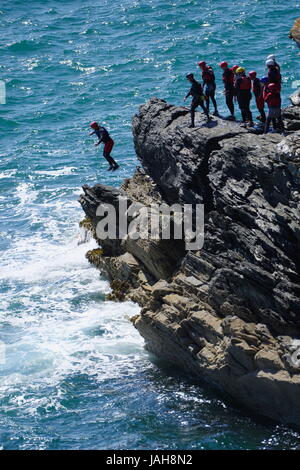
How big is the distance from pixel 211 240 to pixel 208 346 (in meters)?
4.93

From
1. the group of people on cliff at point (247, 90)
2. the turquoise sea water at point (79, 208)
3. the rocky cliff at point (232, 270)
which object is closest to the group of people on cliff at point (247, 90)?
the group of people on cliff at point (247, 90)

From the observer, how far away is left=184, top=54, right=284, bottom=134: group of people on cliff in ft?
114

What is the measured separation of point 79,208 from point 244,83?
20223mm

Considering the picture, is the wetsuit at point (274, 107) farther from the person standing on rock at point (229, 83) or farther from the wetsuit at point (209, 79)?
the wetsuit at point (209, 79)

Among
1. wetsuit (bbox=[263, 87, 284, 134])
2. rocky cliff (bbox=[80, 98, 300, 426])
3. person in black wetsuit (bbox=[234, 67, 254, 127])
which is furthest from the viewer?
person in black wetsuit (bbox=[234, 67, 254, 127])

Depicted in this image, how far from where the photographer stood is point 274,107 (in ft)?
113

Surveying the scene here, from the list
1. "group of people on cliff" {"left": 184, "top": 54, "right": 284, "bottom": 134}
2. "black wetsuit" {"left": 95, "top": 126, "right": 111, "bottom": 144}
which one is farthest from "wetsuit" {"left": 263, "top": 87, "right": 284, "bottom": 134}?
"black wetsuit" {"left": 95, "top": 126, "right": 111, "bottom": 144}

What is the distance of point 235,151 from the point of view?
1336 inches

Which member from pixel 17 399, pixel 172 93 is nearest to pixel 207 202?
pixel 17 399

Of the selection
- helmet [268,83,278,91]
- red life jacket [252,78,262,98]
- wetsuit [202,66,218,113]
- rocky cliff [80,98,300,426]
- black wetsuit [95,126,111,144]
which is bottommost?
rocky cliff [80,98,300,426]

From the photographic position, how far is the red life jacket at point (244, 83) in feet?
123

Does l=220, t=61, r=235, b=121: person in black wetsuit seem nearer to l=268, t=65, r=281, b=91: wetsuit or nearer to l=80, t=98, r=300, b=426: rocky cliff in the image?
l=80, t=98, r=300, b=426: rocky cliff

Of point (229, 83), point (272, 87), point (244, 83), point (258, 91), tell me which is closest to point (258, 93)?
point (258, 91)

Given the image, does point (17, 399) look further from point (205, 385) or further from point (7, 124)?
point (7, 124)
